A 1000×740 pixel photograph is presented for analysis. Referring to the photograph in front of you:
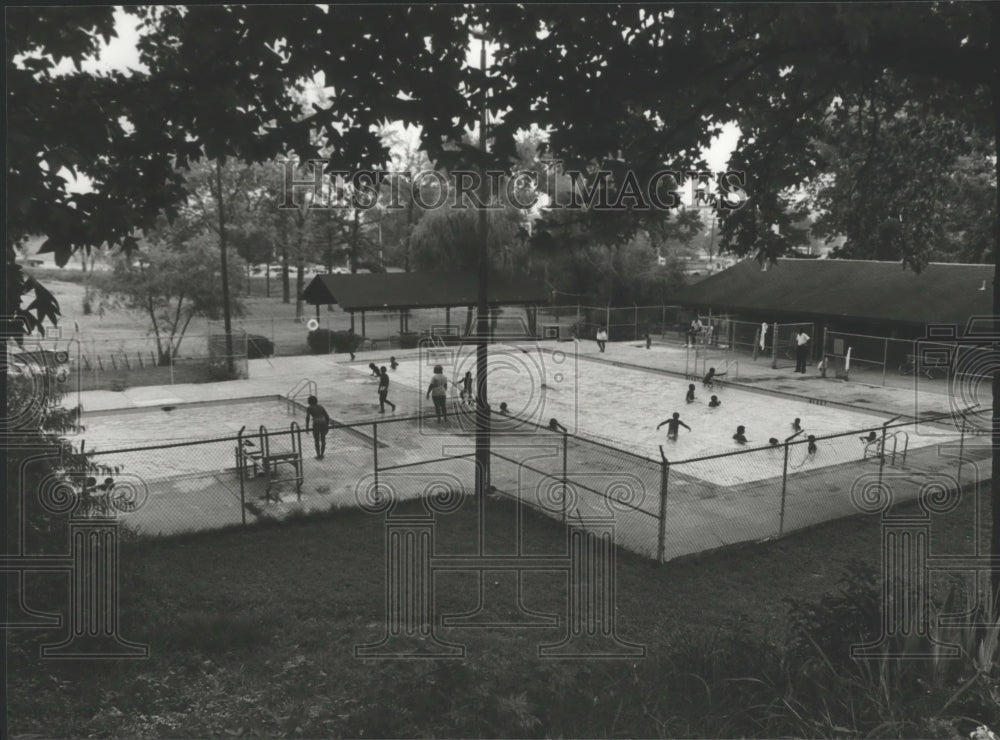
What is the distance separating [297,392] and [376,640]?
18170 mm

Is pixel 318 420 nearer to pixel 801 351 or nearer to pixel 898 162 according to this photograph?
pixel 898 162

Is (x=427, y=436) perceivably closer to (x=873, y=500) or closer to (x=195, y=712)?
(x=873, y=500)

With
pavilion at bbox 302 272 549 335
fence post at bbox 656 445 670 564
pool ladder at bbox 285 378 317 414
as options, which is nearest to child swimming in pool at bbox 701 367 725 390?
pavilion at bbox 302 272 549 335

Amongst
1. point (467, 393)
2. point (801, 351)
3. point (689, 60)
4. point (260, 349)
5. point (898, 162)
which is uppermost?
point (689, 60)

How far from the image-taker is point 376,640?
323 inches

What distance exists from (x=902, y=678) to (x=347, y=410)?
18.8m

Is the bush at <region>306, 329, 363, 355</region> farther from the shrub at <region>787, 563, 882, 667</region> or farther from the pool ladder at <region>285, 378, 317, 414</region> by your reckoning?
the shrub at <region>787, 563, 882, 667</region>

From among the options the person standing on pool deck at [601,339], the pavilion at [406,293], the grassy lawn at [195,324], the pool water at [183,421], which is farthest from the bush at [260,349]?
the person standing on pool deck at [601,339]

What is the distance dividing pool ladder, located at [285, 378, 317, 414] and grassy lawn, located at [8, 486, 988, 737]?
1151cm

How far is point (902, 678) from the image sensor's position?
605 centimetres

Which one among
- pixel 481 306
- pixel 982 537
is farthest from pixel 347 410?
pixel 982 537

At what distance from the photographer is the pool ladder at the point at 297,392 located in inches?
936

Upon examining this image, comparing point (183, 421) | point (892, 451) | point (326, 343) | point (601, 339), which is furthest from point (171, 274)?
point (892, 451)

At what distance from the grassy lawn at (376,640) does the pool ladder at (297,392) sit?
11509 millimetres
